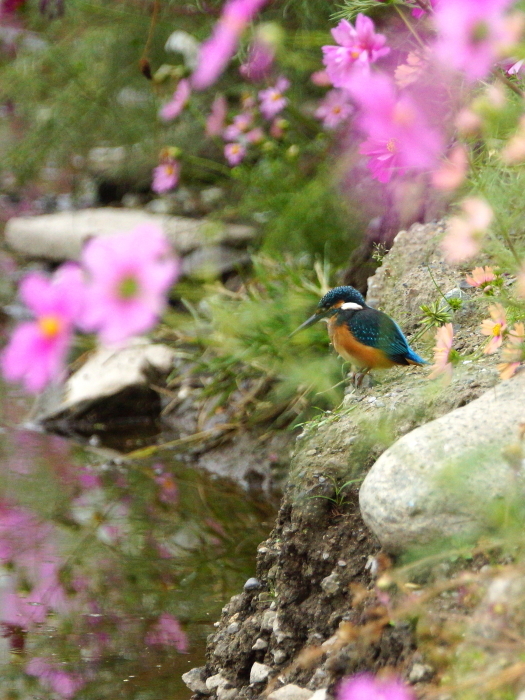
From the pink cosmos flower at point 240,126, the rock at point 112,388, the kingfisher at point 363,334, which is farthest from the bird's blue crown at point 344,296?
the pink cosmos flower at point 240,126

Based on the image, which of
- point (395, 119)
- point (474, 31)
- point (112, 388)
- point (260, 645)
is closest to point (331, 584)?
point (260, 645)

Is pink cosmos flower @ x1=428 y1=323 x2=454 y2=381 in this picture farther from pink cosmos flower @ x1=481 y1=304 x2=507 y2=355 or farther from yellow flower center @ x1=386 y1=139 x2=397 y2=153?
yellow flower center @ x1=386 y1=139 x2=397 y2=153

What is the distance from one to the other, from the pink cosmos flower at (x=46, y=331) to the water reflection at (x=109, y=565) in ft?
4.87

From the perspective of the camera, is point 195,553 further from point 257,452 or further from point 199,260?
point 199,260

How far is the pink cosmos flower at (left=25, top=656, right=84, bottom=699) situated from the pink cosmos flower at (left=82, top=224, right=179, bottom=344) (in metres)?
1.57

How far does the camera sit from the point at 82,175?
7480 millimetres

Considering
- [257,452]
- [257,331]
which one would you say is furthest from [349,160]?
[257,452]

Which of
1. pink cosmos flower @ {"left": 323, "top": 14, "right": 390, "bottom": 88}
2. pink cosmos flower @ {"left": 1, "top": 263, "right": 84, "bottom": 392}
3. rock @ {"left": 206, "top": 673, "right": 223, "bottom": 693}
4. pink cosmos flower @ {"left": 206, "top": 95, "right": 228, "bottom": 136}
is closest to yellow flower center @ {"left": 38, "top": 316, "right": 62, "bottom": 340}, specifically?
pink cosmos flower @ {"left": 1, "top": 263, "right": 84, "bottom": 392}

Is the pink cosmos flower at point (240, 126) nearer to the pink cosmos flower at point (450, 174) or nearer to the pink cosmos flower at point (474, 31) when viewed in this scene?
the pink cosmos flower at point (450, 174)

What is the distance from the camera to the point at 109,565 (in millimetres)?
2963

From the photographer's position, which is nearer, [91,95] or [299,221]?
[299,221]

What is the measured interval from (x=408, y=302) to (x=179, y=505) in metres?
1.31

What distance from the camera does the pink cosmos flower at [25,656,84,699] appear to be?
7.08 ft

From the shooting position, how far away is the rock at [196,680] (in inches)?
84.5
